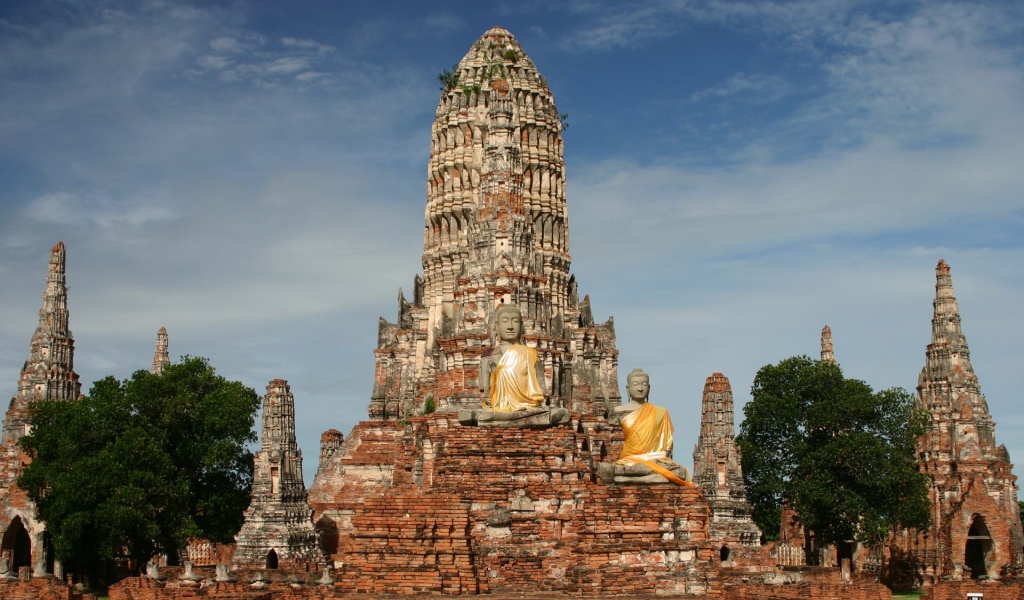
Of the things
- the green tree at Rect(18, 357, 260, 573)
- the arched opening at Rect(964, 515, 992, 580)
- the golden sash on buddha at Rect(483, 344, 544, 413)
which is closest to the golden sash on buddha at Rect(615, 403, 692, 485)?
the golden sash on buddha at Rect(483, 344, 544, 413)

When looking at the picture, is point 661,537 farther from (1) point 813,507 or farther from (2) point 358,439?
(1) point 813,507

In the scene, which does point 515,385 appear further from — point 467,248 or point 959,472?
point 959,472

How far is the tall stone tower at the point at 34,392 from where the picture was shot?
45.8 metres

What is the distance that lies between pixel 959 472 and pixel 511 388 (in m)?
30.2

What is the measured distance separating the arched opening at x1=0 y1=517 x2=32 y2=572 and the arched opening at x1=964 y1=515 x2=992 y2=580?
35092 mm

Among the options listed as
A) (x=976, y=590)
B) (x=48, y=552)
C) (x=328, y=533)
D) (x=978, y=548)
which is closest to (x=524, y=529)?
(x=976, y=590)

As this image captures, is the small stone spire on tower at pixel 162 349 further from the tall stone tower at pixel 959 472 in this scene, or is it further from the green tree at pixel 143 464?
the tall stone tower at pixel 959 472

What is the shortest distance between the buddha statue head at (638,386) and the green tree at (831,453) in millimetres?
20346

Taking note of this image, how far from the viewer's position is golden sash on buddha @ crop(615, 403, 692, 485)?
22531 mm

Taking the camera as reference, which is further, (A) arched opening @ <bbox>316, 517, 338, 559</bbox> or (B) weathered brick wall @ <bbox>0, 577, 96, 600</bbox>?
(A) arched opening @ <bbox>316, 517, 338, 559</bbox>

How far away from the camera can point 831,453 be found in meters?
43.2

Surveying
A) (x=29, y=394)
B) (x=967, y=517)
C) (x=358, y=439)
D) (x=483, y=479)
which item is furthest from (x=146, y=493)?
(x=967, y=517)

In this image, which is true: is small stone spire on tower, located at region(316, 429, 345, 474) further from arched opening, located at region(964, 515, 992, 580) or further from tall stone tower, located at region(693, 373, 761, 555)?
arched opening, located at region(964, 515, 992, 580)

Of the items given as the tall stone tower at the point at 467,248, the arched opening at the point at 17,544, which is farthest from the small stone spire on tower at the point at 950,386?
the arched opening at the point at 17,544
